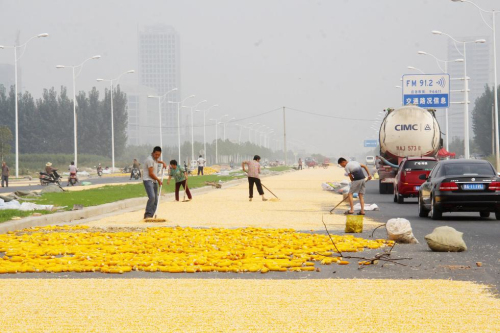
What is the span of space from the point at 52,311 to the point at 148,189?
44.6 ft

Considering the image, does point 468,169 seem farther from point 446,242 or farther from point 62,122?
point 62,122

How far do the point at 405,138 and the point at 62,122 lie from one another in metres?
98.2

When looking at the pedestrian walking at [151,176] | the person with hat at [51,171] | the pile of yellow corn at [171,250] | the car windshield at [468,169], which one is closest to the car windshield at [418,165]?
the car windshield at [468,169]

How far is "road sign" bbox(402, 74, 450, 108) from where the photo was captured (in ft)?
182

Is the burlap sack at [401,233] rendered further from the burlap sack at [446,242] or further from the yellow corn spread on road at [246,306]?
the yellow corn spread on road at [246,306]

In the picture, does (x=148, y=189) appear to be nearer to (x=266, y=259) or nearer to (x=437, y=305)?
(x=266, y=259)

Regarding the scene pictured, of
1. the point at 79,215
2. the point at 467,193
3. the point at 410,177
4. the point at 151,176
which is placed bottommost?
the point at 79,215

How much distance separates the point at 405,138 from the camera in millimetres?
38500

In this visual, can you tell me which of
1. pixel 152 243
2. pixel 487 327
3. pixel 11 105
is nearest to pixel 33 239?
pixel 152 243

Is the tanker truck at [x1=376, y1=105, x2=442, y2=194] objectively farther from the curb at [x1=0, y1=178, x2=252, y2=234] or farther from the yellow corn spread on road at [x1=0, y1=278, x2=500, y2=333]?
the yellow corn spread on road at [x1=0, y1=278, x2=500, y2=333]

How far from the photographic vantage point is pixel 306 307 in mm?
8422

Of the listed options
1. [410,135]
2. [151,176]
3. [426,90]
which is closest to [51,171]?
[410,135]

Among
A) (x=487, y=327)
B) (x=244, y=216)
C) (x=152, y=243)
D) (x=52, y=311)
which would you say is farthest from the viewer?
(x=244, y=216)

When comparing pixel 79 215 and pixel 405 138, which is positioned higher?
pixel 405 138
